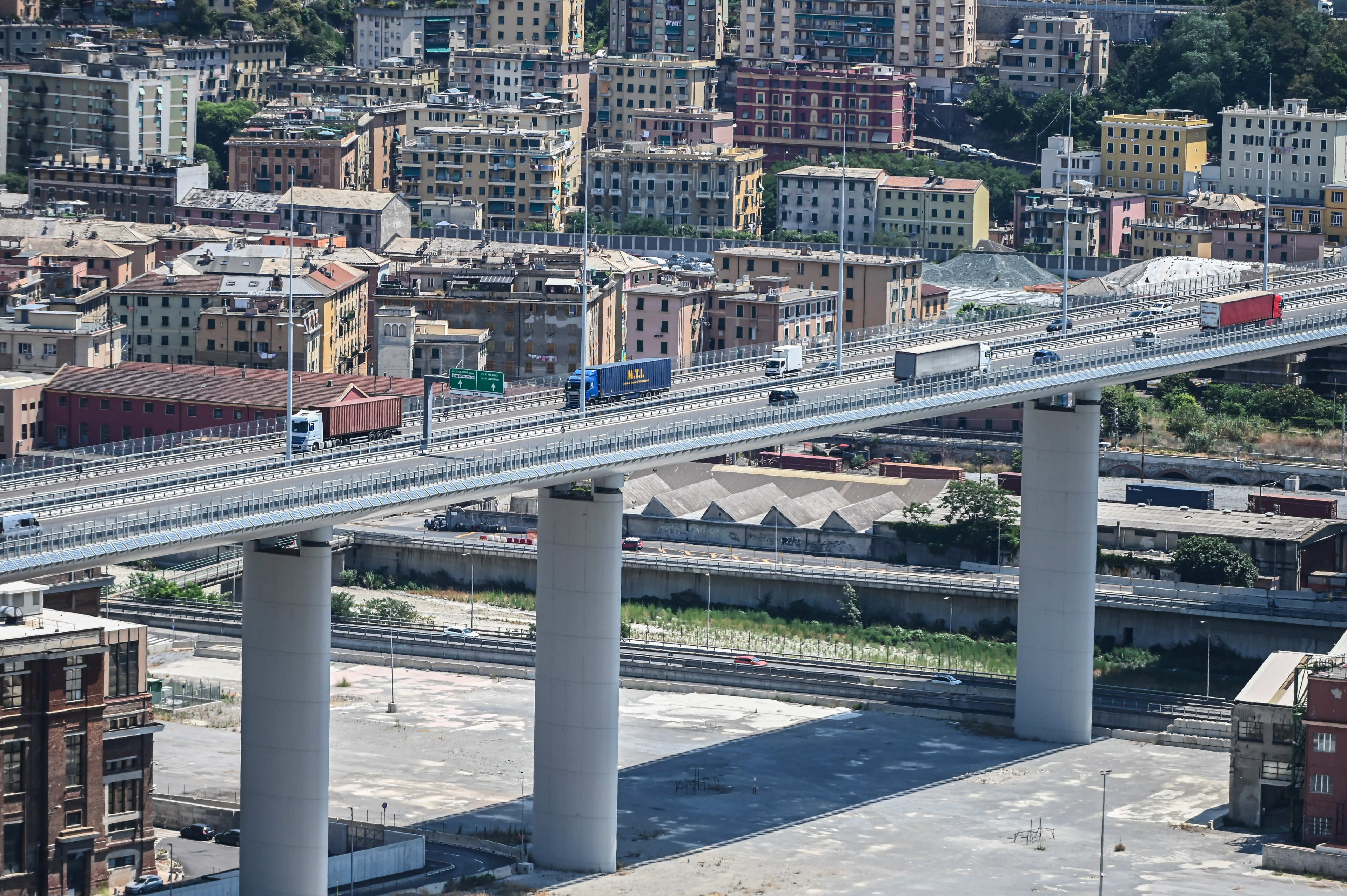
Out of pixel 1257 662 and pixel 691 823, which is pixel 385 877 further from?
pixel 1257 662

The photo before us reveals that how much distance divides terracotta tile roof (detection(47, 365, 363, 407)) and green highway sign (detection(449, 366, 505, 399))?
1161 inches

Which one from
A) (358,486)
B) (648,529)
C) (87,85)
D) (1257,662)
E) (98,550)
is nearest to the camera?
(98,550)

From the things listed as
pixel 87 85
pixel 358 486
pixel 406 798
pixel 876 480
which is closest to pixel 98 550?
pixel 358 486

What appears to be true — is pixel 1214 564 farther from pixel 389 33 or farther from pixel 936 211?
pixel 389 33

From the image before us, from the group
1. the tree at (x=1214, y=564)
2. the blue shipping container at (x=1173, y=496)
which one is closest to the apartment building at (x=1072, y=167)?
the blue shipping container at (x=1173, y=496)

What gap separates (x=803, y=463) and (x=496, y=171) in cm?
5185

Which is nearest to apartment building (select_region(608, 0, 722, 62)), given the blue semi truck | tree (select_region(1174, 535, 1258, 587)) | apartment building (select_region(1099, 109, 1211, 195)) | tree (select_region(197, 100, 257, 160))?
tree (select_region(197, 100, 257, 160))

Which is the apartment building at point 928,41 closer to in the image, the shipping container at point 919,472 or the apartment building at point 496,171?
A: the apartment building at point 496,171

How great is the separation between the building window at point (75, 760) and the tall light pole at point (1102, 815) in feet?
65.1

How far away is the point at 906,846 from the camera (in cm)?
6350

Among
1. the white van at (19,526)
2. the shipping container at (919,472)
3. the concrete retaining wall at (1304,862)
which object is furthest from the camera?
the shipping container at (919,472)

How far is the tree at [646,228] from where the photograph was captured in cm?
14825

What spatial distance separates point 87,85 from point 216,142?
10.4 metres

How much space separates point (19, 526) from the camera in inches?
1967
